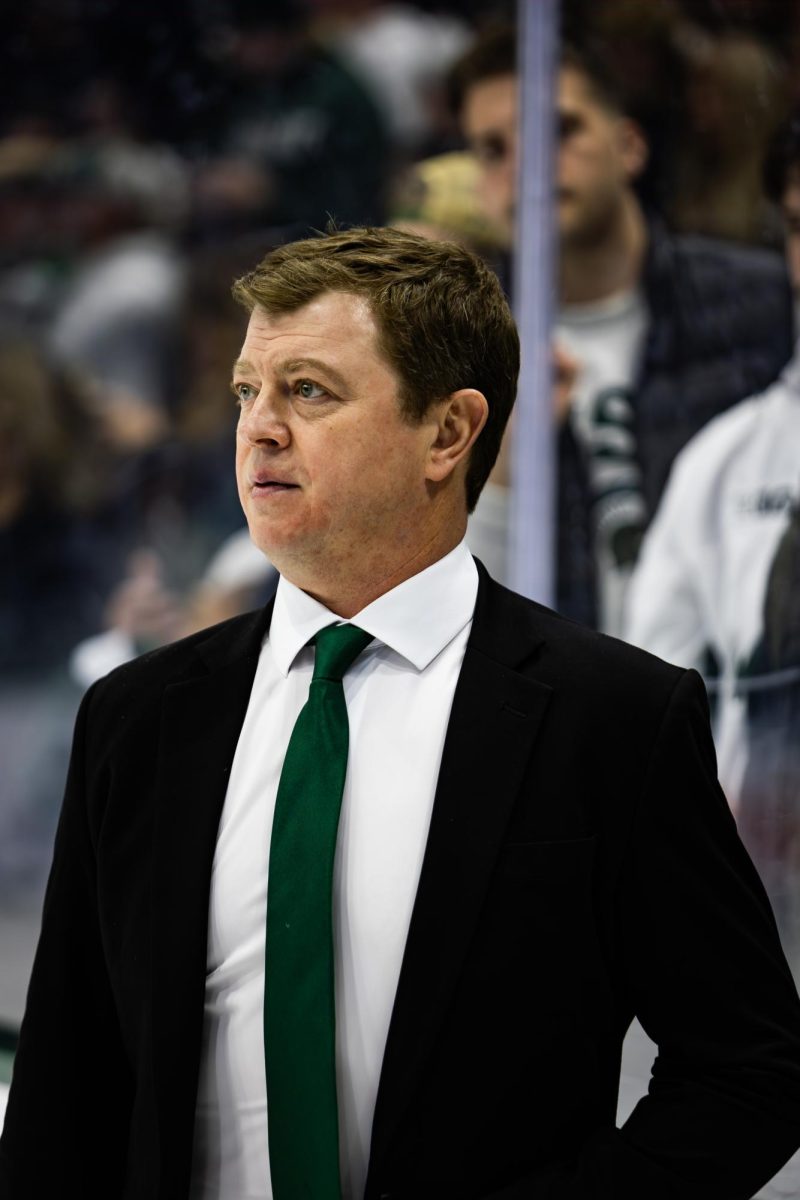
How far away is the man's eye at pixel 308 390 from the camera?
139 centimetres

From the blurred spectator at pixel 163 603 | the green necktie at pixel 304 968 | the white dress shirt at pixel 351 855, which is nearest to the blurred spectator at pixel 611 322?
the blurred spectator at pixel 163 603

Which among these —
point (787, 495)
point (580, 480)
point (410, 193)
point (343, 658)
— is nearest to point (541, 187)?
point (410, 193)

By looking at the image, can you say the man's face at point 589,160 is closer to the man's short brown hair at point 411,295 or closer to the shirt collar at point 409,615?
the man's short brown hair at point 411,295

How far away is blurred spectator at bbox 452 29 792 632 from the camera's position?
9.44 ft

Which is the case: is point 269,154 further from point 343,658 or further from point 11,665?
point 343,658

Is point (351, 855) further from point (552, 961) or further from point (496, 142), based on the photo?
point (496, 142)

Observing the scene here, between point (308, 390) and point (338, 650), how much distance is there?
251 millimetres

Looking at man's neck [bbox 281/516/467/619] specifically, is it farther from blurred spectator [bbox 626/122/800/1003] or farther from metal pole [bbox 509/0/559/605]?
metal pole [bbox 509/0/559/605]

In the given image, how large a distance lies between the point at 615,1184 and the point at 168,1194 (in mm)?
407

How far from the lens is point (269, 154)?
3.65 m

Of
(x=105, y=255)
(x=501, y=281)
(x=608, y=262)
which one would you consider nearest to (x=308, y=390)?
(x=501, y=281)

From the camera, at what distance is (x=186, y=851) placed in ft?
4.57

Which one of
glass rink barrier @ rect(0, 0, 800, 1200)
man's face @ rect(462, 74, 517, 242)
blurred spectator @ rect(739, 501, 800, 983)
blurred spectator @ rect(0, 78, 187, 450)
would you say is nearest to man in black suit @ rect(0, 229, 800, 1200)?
glass rink barrier @ rect(0, 0, 800, 1200)

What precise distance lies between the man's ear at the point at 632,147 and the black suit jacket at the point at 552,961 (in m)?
1.82
